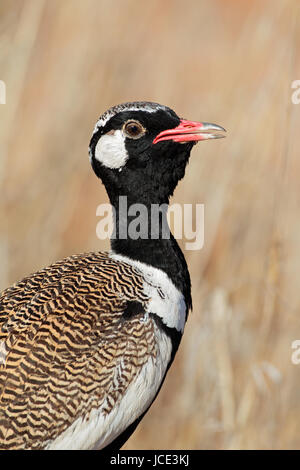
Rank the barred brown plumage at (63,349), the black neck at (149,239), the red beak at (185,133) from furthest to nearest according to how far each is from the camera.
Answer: the black neck at (149,239), the red beak at (185,133), the barred brown plumage at (63,349)

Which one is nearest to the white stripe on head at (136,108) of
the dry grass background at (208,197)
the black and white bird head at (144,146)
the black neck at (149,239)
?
the black and white bird head at (144,146)

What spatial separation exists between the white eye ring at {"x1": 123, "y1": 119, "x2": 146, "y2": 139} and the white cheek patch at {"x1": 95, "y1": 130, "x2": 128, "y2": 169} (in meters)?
0.03

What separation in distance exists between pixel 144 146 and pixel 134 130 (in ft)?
0.20

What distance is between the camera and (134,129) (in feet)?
7.98

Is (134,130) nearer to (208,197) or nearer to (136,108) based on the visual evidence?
(136,108)

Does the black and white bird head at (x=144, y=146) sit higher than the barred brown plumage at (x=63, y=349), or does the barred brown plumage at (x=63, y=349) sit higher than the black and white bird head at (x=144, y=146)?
the black and white bird head at (x=144, y=146)

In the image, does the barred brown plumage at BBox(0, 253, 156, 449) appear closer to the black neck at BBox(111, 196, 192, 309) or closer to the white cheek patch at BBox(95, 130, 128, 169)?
the black neck at BBox(111, 196, 192, 309)

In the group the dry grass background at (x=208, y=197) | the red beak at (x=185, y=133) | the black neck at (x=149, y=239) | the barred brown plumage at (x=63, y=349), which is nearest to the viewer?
the barred brown plumage at (x=63, y=349)

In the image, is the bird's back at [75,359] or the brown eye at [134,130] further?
the brown eye at [134,130]

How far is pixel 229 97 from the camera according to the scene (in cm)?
316

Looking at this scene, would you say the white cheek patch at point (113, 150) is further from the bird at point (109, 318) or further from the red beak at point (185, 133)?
the red beak at point (185, 133)

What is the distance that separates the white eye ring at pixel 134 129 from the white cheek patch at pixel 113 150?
0.03 meters

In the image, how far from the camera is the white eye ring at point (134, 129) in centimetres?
243
